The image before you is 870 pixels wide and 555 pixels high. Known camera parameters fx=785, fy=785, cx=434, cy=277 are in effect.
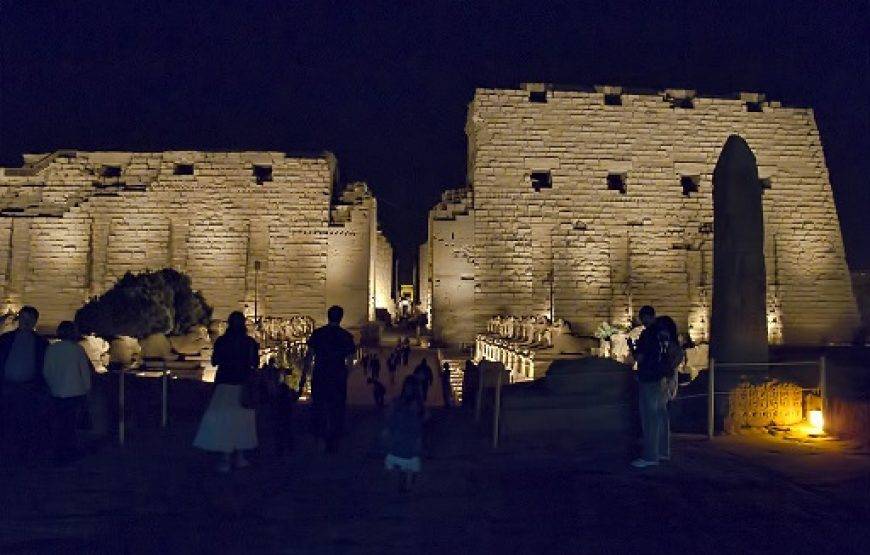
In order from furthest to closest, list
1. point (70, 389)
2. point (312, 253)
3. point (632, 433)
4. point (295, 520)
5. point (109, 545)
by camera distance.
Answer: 1. point (312, 253)
2. point (632, 433)
3. point (70, 389)
4. point (295, 520)
5. point (109, 545)

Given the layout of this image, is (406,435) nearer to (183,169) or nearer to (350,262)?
(350,262)

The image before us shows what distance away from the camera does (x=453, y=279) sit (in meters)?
24.4

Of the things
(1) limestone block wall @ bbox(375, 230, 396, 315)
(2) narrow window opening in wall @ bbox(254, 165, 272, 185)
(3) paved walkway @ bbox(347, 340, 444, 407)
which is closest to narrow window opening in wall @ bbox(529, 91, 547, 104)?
(3) paved walkway @ bbox(347, 340, 444, 407)

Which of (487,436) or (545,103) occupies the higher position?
(545,103)

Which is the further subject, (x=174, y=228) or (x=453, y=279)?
(x=174, y=228)

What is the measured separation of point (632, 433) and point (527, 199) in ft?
58.0

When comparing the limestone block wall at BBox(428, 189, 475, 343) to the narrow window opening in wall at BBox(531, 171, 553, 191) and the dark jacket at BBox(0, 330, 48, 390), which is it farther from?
the dark jacket at BBox(0, 330, 48, 390)

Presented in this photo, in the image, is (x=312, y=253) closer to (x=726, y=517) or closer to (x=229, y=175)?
(x=229, y=175)

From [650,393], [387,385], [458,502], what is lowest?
[387,385]

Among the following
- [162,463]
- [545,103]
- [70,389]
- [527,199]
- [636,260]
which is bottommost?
[162,463]

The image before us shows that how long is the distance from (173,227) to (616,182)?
49.3 ft

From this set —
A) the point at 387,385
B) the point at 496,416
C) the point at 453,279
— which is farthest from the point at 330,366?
the point at 453,279

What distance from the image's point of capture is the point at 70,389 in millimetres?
6371

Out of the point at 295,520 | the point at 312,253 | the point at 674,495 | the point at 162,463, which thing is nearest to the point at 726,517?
the point at 674,495
